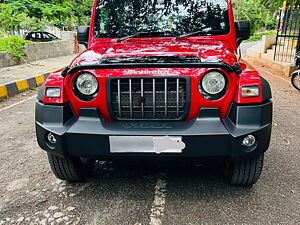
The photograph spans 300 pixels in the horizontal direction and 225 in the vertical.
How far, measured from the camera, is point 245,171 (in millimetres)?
2680

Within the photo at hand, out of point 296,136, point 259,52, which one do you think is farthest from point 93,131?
point 259,52

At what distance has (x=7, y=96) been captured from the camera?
23.2ft

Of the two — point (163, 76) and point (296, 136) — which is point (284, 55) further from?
point (163, 76)

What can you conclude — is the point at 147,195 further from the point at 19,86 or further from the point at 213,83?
the point at 19,86

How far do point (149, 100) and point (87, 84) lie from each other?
530mm

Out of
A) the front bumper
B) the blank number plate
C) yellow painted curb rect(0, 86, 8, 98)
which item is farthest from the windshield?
yellow painted curb rect(0, 86, 8, 98)

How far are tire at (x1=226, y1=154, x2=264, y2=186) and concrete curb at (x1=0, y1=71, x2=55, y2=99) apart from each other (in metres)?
5.94

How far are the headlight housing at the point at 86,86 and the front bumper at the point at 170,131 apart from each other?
12 cm

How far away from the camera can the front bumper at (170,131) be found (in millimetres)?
2305

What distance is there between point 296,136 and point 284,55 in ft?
27.7

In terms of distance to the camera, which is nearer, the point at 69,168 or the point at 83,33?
the point at 69,168

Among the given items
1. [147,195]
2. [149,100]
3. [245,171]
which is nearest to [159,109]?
[149,100]

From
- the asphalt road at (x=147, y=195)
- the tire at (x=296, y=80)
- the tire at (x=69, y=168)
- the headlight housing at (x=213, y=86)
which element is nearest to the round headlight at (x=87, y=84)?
Answer: the tire at (x=69, y=168)

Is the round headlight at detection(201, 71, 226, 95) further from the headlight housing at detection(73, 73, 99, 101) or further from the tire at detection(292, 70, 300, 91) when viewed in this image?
the tire at detection(292, 70, 300, 91)
